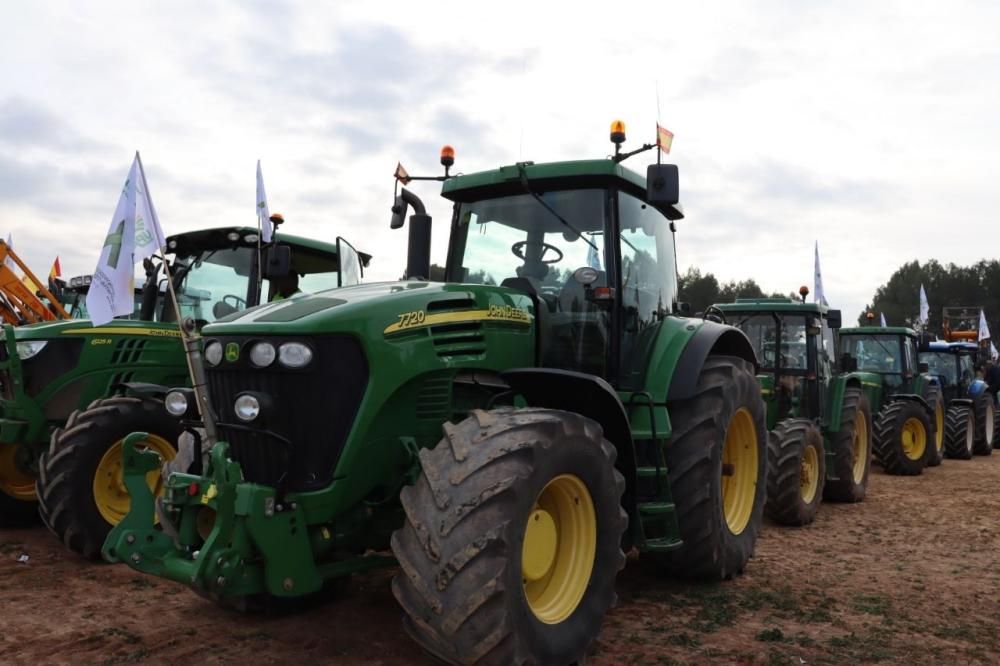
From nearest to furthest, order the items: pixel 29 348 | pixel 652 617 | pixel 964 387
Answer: pixel 652 617, pixel 29 348, pixel 964 387

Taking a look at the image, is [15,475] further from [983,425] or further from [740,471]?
[983,425]

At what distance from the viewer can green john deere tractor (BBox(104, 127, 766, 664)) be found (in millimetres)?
3008

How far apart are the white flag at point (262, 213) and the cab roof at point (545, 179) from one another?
2169mm

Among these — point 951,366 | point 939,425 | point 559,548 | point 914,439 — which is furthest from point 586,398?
point 951,366

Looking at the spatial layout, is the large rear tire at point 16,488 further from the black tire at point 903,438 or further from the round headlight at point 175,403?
the black tire at point 903,438

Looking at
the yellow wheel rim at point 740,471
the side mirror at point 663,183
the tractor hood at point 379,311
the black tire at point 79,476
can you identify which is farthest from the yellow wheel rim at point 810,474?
the black tire at point 79,476

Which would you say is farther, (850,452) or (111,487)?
(850,452)

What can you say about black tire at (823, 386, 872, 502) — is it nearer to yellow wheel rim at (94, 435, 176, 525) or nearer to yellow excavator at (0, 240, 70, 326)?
yellow wheel rim at (94, 435, 176, 525)

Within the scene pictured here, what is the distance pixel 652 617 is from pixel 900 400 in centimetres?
858

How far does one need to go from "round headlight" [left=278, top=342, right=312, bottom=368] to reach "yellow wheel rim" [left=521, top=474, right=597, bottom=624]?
112 centimetres

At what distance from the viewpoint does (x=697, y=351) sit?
4.89m

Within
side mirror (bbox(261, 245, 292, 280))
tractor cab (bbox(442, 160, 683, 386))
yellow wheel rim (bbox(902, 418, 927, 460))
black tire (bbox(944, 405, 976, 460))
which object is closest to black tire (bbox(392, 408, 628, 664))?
tractor cab (bbox(442, 160, 683, 386))

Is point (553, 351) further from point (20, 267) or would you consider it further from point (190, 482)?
point (20, 267)

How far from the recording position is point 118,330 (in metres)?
6.38
